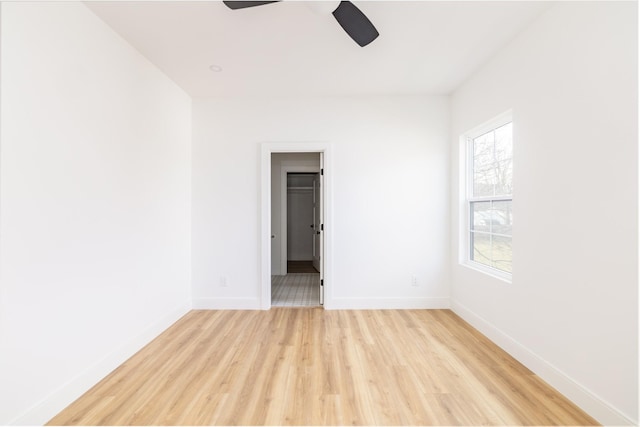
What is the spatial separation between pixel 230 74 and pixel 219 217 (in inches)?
64.8

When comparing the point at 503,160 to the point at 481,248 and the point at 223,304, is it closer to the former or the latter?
the point at 481,248

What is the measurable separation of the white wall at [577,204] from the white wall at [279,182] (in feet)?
10.1

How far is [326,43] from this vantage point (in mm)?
2354

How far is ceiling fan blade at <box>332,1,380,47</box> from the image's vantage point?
5.63ft

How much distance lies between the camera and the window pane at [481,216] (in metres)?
2.85

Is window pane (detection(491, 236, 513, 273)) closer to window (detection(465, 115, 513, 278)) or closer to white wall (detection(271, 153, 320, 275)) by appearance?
window (detection(465, 115, 513, 278))

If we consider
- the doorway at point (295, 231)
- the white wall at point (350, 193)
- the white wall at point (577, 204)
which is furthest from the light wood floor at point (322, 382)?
the doorway at point (295, 231)

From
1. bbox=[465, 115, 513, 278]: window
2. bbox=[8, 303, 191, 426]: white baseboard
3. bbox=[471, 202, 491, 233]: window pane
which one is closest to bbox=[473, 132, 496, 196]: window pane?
bbox=[465, 115, 513, 278]: window

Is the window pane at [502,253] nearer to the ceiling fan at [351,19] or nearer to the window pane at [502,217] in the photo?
the window pane at [502,217]

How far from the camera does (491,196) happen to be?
9.05 feet

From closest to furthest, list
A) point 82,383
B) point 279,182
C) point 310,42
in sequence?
point 82,383 < point 310,42 < point 279,182

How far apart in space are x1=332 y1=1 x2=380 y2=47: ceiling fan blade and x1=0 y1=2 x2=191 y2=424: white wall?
1764 millimetres

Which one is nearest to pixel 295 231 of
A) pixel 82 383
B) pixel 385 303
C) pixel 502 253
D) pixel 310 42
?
pixel 385 303

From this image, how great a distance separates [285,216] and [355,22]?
393cm
